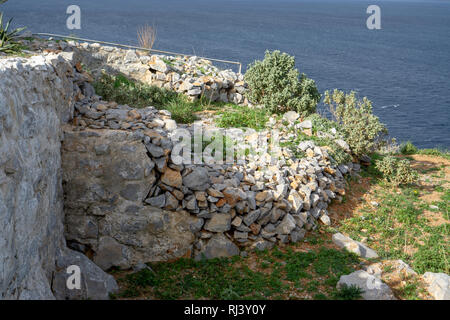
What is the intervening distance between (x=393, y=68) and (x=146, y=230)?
50.4 meters

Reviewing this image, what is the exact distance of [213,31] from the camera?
74.9m

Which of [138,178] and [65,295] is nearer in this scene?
[65,295]

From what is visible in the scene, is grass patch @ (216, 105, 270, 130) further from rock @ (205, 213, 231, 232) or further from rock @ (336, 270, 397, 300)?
rock @ (336, 270, 397, 300)

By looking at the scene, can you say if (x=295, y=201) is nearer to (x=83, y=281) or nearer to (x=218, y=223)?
(x=218, y=223)

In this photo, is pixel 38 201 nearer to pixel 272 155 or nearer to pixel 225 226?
pixel 225 226

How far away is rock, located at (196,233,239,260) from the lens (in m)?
8.85

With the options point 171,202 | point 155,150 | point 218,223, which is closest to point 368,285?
point 218,223

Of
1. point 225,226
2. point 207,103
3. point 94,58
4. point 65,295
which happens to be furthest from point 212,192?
point 94,58

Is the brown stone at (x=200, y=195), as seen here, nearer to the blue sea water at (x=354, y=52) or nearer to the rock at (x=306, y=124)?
the rock at (x=306, y=124)

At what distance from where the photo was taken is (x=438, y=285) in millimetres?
7430

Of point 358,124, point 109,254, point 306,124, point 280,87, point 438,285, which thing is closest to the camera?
point 438,285

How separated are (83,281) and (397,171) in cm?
988

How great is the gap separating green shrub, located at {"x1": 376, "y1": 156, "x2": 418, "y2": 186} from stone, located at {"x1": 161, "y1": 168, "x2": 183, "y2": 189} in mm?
7275

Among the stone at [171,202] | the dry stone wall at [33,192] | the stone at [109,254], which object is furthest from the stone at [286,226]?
the dry stone wall at [33,192]
